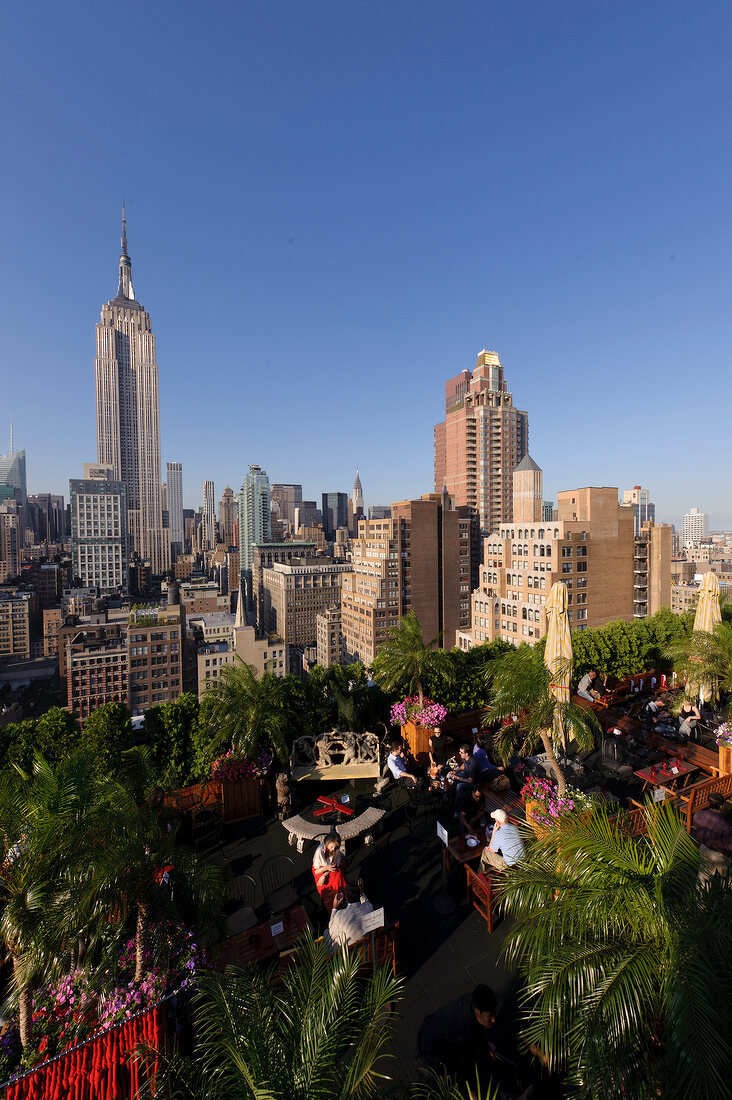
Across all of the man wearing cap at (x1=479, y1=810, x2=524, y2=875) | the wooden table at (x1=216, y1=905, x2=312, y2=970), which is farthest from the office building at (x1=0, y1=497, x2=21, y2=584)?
the man wearing cap at (x1=479, y1=810, x2=524, y2=875)

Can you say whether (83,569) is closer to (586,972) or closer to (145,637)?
(145,637)

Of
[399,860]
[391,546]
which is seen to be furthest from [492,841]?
[391,546]

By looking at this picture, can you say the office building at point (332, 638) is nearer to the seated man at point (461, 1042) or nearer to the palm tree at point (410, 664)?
the palm tree at point (410, 664)

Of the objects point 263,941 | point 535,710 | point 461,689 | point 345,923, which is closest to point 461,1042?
point 345,923

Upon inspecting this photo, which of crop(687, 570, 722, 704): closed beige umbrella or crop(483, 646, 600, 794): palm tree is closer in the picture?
crop(483, 646, 600, 794): palm tree

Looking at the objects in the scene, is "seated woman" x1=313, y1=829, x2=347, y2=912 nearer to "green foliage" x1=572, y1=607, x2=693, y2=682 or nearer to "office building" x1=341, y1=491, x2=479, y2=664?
"green foliage" x1=572, y1=607, x2=693, y2=682

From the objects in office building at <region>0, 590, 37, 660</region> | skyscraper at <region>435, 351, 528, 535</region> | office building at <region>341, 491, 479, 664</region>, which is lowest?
office building at <region>0, 590, 37, 660</region>
